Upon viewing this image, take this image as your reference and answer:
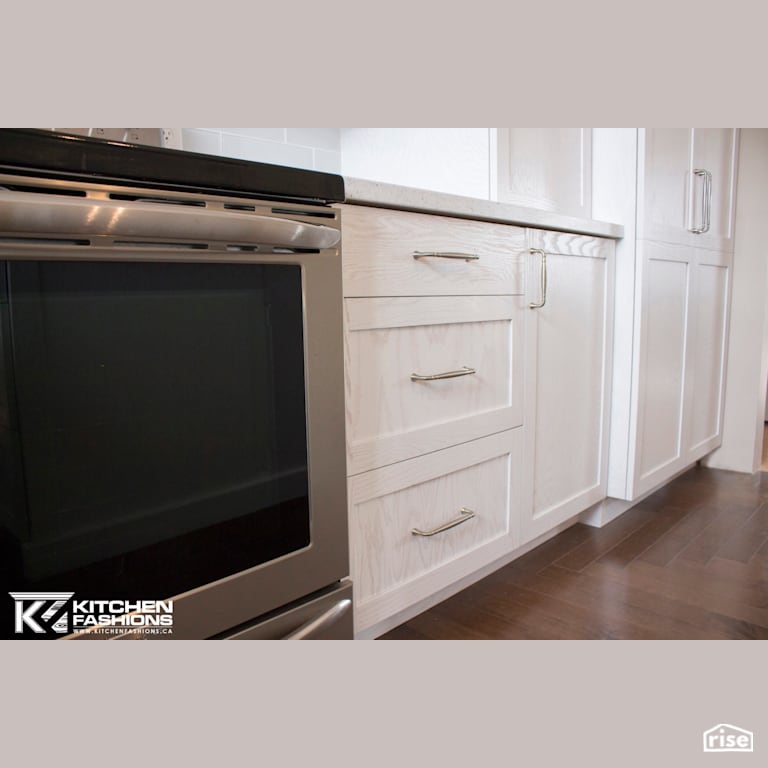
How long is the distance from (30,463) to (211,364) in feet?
0.80

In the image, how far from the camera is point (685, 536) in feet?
5.94

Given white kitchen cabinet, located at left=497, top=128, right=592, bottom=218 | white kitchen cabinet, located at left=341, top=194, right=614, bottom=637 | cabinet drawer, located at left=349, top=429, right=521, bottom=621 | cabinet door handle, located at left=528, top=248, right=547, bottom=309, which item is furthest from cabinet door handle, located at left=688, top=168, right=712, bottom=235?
cabinet drawer, located at left=349, top=429, right=521, bottom=621

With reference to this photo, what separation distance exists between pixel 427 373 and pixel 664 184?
1.20 m

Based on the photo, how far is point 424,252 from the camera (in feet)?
3.78

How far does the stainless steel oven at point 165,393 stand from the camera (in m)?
0.68

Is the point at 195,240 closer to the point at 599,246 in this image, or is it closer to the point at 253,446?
the point at 253,446

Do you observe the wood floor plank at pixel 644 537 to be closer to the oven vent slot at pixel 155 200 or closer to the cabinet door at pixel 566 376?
the cabinet door at pixel 566 376

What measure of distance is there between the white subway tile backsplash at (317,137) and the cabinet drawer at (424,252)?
0.72 meters

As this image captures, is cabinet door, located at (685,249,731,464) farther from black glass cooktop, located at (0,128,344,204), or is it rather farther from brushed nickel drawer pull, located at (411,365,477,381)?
black glass cooktop, located at (0,128,344,204)

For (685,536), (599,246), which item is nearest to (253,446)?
(599,246)

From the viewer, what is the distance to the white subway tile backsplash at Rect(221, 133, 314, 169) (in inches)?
61.8

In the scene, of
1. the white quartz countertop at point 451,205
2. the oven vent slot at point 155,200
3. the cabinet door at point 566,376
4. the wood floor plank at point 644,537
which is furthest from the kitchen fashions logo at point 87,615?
the wood floor plank at point 644,537

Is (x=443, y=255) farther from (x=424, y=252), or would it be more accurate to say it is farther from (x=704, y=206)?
(x=704, y=206)

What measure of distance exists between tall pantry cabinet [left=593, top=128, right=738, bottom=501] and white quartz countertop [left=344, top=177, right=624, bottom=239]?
0.26 m
